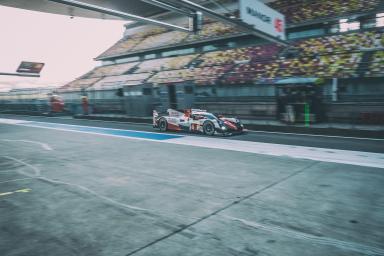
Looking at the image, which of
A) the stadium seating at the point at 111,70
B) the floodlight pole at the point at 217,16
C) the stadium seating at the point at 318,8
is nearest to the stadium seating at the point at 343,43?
the stadium seating at the point at 318,8

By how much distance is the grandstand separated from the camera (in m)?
15.8

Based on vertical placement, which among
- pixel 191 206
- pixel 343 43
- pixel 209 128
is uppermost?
pixel 343 43

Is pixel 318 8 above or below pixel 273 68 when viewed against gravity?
above

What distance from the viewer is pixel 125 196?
5773mm

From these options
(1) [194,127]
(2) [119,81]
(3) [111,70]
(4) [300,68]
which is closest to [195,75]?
(4) [300,68]

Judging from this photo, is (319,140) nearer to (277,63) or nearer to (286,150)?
(286,150)

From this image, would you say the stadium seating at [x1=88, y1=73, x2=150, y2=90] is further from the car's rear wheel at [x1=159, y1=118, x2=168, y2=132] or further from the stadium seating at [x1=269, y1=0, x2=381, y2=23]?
the stadium seating at [x1=269, y1=0, x2=381, y2=23]

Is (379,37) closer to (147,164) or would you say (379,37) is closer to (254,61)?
(254,61)

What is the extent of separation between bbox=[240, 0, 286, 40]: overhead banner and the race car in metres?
4.12

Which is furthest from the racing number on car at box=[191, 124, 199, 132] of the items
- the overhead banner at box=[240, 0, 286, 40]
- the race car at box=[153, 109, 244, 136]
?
the overhead banner at box=[240, 0, 286, 40]

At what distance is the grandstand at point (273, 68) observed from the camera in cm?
1580

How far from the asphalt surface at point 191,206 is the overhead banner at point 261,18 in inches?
222

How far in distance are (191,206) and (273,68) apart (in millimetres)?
17606

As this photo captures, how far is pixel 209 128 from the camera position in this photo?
13086mm
